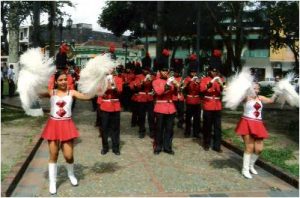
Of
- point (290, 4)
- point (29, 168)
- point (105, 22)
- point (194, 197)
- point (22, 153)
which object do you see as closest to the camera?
point (194, 197)

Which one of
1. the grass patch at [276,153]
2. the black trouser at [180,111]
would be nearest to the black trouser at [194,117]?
the grass patch at [276,153]

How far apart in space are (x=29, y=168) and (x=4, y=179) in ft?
4.68

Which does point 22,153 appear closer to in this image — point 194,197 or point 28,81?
point 28,81

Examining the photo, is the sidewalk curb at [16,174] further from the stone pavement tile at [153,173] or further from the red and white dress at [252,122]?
the red and white dress at [252,122]

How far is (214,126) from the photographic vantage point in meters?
10.9

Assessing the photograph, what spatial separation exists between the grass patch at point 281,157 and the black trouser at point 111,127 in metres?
2.93

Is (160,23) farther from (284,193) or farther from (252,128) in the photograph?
(284,193)

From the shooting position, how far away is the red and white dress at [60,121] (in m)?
7.53

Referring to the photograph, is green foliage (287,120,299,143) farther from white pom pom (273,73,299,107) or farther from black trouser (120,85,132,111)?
black trouser (120,85,132,111)

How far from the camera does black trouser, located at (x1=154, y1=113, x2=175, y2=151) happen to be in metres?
10.6

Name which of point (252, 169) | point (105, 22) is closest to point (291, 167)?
point (252, 169)

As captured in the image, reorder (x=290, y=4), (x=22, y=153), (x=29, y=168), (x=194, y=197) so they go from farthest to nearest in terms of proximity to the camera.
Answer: (x=290, y=4) → (x=22, y=153) → (x=29, y=168) → (x=194, y=197)

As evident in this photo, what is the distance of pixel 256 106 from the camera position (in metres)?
8.53

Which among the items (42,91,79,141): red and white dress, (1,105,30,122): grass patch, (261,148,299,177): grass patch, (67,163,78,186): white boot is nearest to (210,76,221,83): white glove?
(261,148,299,177): grass patch
